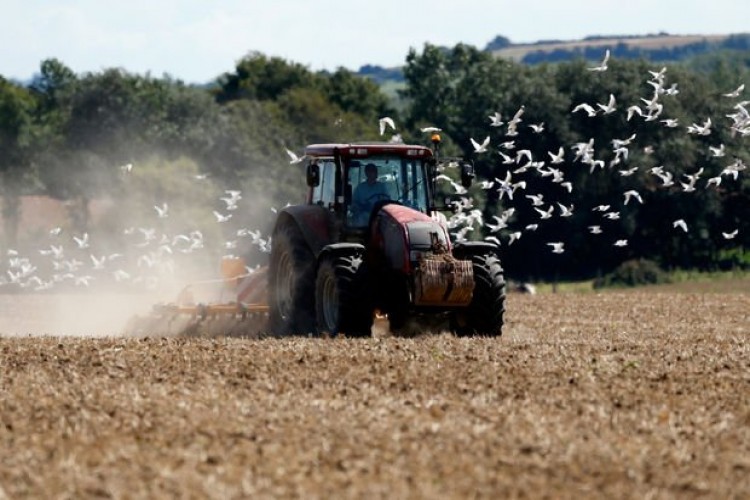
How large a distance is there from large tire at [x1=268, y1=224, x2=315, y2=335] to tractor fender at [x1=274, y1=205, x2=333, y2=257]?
23 centimetres

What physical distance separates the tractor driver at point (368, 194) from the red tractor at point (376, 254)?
0.01 meters

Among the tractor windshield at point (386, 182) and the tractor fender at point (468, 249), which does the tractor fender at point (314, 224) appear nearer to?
the tractor windshield at point (386, 182)

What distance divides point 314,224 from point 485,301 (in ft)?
10.0

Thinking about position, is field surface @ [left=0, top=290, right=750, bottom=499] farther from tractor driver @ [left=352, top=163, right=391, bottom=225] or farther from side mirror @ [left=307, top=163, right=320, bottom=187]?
side mirror @ [left=307, top=163, right=320, bottom=187]

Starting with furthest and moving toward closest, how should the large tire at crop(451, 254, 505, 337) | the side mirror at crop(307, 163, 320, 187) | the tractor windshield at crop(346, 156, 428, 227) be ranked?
1. the side mirror at crop(307, 163, 320, 187)
2. the tractor windshield at crop(346, 156, 428, 227)
3. the large tire at crop(451, 254, 505, 337)

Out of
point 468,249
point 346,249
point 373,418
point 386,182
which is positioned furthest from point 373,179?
point 373,418

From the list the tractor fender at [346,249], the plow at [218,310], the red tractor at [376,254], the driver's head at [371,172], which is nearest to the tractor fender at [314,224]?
the red tractor at [376,254]

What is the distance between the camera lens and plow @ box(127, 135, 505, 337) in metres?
22.3

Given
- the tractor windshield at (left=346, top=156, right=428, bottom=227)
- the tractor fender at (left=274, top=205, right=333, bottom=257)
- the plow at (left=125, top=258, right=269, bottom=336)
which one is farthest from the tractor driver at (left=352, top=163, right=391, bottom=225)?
the plow at (left=125, top=258, right=269, bottom=336)

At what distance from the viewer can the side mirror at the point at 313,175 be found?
23922mm

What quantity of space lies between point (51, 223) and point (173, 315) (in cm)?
4835

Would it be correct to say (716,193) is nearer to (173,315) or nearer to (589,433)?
(173,315)

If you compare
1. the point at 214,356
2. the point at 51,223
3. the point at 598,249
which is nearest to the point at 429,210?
the point at 214,356

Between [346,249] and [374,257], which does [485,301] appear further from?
[346,249]
